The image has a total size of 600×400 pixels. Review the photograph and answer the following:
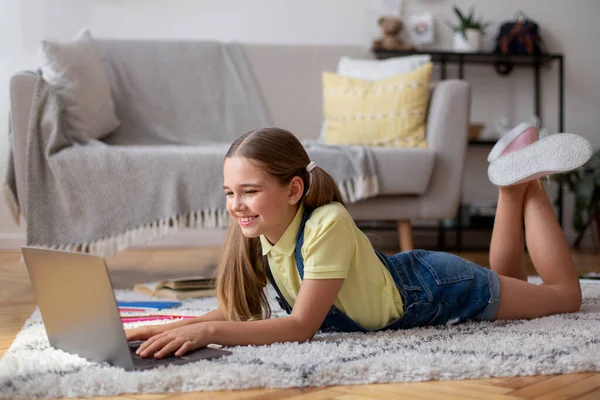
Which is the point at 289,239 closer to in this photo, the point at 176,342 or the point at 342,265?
the point at 342,265

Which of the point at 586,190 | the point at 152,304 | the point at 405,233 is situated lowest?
the point at 586,190

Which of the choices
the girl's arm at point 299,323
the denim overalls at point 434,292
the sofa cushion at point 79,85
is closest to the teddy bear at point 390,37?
the sofa cushion at point 79,85

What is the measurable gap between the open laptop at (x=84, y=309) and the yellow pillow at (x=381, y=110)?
1869 mm

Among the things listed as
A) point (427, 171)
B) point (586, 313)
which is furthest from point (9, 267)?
point (586, 313)

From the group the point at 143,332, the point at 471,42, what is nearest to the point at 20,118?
the point at 143,332

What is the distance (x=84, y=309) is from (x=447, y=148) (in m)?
1.92

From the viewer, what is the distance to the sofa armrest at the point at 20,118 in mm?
2451

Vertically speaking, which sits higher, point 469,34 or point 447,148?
point 469,34

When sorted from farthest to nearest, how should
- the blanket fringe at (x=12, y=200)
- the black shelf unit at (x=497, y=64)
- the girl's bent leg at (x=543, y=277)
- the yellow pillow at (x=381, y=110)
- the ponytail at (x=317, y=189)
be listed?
the black shelf unit at (x=497, y=64), the yellow pillow at (x=381, y=110), the blanket fringe at (x=12, y=200), the girl's bent leg at (x=543, y=277), the ponytail at (x=317, y=189)

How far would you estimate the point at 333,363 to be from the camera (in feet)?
3.78

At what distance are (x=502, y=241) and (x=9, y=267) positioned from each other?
2.01m

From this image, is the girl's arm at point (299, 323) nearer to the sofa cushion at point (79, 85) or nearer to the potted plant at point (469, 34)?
the sofa cushion at point (79, 85)

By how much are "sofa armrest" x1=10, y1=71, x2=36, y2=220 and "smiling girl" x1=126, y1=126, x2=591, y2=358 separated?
122 centimetres

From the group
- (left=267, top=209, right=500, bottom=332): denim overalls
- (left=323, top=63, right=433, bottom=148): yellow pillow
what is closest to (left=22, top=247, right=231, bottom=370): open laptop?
(left=267, top=209, right=500, bottom=332): denim overalls
